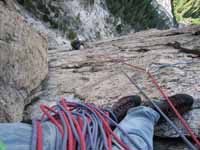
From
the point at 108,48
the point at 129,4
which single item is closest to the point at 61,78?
the point at 108,48

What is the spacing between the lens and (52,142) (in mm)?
1816

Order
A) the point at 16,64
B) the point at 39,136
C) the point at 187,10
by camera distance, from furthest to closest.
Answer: the point at 187,10, the point at 16,64, the point at 39,136

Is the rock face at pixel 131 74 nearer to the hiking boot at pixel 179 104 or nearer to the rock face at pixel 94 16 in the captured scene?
the hiking boot at pixel 179 104

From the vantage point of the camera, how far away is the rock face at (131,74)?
3.10 meters

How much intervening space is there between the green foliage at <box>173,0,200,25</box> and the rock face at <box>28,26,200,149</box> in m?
34.8

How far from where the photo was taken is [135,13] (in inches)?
854

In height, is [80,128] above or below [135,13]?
below

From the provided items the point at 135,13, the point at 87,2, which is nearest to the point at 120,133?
the point at 87,2

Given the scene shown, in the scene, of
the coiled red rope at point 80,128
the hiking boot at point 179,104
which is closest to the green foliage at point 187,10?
the hiking boot at point 179,104

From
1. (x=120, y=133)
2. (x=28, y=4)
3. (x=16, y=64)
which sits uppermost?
(x=28, y=4)

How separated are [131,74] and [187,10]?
1501 inches

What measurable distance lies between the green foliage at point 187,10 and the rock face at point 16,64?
36.3 m

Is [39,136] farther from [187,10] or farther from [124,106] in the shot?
[187,10]

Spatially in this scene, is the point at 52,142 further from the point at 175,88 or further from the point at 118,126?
the point at 175,88
